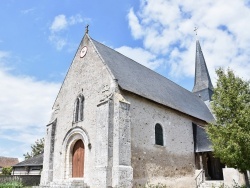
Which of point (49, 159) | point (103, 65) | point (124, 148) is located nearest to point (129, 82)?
point (103, 65)

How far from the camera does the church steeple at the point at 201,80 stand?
24942mm

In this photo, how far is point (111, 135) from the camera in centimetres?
1157

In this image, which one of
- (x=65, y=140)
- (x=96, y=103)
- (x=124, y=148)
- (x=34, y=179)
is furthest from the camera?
(x=34, y=179)

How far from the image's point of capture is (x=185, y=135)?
1617 cm

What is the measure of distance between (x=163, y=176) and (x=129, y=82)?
5656 millimetres

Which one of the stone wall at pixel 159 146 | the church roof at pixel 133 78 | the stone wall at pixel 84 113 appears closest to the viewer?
the stone wall at pixel 159 146

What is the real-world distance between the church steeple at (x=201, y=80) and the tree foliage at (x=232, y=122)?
43.0ft

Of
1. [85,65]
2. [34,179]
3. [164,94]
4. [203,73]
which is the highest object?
[203,73]

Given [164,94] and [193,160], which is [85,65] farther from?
[193,160]

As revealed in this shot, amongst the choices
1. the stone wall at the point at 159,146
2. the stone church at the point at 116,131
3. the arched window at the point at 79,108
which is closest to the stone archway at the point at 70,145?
the stone church at the point at 116,131

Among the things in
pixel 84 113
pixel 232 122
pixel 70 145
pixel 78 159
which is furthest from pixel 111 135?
pixel 232 122

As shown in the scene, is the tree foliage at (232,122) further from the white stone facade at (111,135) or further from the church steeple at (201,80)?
the church steeple at (201,80)

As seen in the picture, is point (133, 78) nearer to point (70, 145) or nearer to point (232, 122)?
point (70, 145)

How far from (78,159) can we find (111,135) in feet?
11.8
